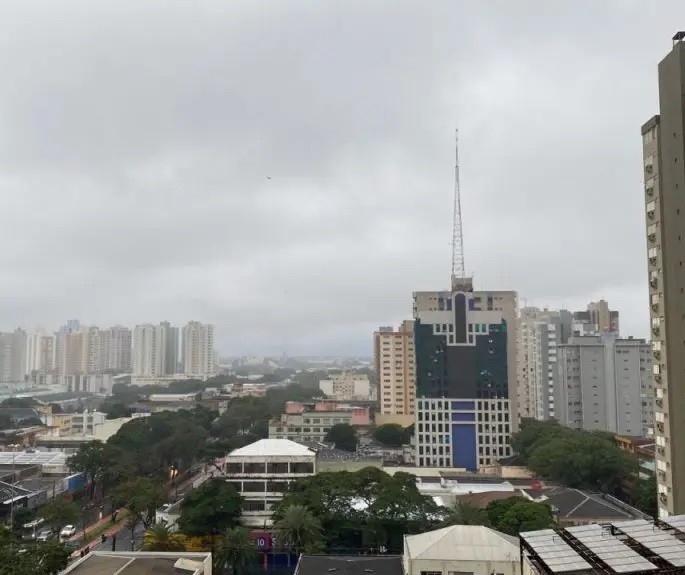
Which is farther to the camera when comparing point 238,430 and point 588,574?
point 238,430

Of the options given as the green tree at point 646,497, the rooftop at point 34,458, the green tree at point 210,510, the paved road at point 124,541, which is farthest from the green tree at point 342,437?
the green tree at point 210,510

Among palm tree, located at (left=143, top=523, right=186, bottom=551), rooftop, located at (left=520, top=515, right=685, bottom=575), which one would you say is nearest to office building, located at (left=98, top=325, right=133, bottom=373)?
palm tree, located at (left=143, top=523, right=186, bottom=551)

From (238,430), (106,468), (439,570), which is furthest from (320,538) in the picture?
(238,430)

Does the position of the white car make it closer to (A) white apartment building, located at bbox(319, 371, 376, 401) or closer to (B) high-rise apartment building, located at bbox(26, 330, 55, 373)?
(A) white apartment building, located at bbox(319, 371, 376, 401)

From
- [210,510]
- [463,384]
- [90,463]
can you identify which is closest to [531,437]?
[463,384]

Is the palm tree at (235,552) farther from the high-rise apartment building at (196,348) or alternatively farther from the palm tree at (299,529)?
the high-rise apartment building at (196,348)

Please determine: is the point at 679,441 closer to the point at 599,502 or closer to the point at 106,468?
the point at 599,502
